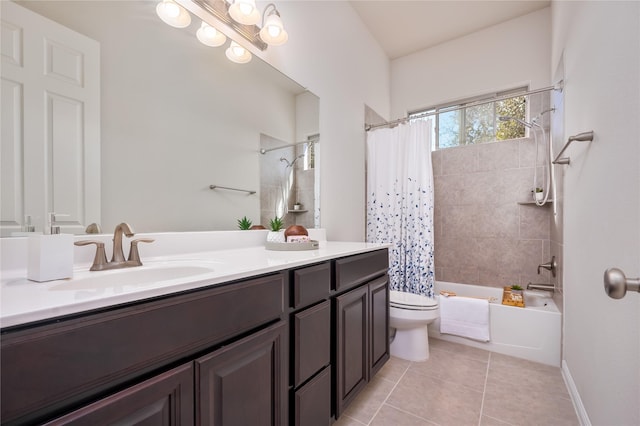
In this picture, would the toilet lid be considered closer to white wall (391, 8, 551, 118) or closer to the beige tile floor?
the beige tile floor

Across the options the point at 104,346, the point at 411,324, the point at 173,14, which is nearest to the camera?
the point at 104,346

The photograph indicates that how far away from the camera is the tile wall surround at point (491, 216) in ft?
8.37

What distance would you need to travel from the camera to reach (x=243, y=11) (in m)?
1.38

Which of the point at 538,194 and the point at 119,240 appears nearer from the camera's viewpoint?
the point at 119,240

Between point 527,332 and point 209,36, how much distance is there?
9.13 ft

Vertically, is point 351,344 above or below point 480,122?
below

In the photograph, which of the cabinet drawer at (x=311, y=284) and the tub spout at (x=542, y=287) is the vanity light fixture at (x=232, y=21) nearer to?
the cabinet drawer at (x=311, y=284)

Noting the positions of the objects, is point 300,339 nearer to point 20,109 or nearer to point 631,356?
point 631,356

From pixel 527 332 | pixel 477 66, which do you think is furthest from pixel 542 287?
pixel 477 66

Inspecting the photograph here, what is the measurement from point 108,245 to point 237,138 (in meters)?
0.80

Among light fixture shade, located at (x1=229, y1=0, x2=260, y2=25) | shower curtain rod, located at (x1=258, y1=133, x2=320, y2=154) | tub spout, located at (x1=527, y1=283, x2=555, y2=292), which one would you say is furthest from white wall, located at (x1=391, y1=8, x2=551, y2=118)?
light fixture shade, located at (x1=229, y1=0, x2=260, y2=25)

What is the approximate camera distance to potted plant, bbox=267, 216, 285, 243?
60.4 inches

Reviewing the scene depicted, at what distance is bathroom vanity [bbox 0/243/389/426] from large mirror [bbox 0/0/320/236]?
0.90ft

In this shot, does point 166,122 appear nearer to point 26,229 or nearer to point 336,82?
point 26,229
